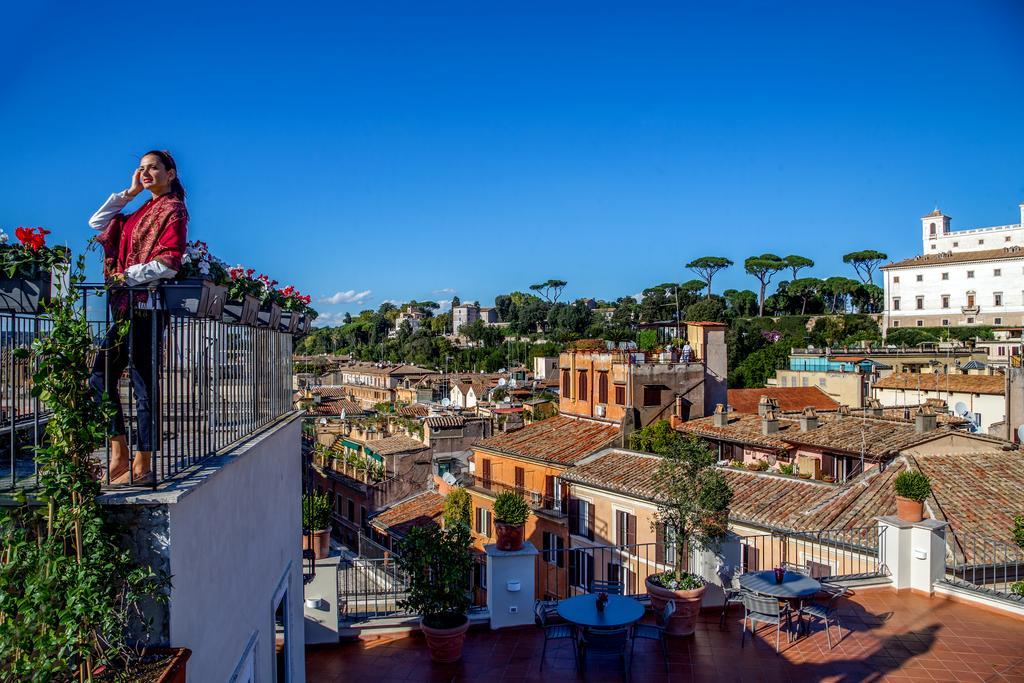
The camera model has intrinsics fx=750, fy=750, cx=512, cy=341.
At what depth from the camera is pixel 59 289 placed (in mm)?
2779

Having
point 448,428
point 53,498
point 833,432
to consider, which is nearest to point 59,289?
point 53,498

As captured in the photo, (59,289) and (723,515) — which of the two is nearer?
(59,289)

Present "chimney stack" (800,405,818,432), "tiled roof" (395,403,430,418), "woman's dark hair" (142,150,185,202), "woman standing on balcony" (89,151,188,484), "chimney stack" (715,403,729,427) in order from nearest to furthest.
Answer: "woman standing on balcony" (89,151,188,484), "woman's dark hair" (142,150,185,202), "chimney stack" (800,405,818,432), "chimney stack" (715,403,729,427), "tiled roof" (395,403,430,418)

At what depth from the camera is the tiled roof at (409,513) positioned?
77.6 ft

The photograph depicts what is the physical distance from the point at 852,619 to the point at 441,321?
133970mm

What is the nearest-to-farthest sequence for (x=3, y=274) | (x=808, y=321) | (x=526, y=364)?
(x=3, y=274), (x=808, y=321), (x=526, y=364)

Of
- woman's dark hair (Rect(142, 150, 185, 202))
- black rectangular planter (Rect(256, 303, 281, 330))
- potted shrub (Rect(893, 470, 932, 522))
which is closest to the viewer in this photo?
woman's dark hair (Rect(142, 150, 185, 202))

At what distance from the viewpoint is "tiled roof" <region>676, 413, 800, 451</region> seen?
71.2 feet

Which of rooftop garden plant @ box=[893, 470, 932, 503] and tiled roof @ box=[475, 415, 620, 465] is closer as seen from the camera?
rooftop garden plant @ box=[893, 470, 932, 503]

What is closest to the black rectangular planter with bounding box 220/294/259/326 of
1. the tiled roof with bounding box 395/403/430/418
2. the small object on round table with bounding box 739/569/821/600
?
the small object on round table with bounding box 739/569/821/600

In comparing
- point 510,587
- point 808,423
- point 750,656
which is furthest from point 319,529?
point 808,423

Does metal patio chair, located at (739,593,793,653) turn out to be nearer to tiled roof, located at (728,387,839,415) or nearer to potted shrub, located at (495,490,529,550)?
potted shrub, located at (495,490,529,550)

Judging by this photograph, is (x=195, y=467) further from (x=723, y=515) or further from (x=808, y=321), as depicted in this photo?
(x=808, y=321)

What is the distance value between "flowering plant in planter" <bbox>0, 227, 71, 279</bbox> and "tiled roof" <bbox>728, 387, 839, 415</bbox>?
3509 centimetres
